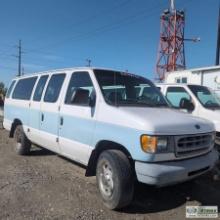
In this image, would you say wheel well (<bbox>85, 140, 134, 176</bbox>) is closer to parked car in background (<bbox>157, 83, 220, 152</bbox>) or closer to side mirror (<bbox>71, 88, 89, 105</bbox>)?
side mirror (<bbox>71, 88, 89, 105</bbox>)

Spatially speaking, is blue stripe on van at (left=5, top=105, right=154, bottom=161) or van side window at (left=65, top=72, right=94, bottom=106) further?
van side window at (left=65, top=72, right=94, bottom=106)

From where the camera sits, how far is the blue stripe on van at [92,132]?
167 inches

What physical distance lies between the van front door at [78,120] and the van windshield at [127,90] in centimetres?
25

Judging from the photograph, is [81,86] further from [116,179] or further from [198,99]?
Result: [198,99]

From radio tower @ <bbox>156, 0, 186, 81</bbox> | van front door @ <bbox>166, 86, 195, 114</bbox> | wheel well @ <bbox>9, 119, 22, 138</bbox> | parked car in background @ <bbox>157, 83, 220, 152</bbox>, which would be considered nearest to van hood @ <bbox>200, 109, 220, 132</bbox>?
parked car in background @ <bbox>157, 83, 220, 152</bbox>

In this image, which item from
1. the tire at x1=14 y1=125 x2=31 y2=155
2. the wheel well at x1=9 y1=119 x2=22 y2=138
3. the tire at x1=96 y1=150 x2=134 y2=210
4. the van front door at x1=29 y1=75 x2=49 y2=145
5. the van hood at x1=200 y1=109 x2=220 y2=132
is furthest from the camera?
the wheel well at x1=9 y1=119 x2=22 y2=138

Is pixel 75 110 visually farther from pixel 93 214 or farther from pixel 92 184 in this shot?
pixel 93 214

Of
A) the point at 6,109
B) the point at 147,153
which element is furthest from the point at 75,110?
the point at 6,109

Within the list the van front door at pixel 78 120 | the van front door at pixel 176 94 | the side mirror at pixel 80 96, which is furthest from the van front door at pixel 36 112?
the van front door at pixel 176 94

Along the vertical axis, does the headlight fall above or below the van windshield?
below

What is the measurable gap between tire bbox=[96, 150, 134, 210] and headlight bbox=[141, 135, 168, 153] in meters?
0.42

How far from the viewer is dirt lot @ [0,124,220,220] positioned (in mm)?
4449

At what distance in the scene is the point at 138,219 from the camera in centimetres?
433

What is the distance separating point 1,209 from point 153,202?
232 cm
